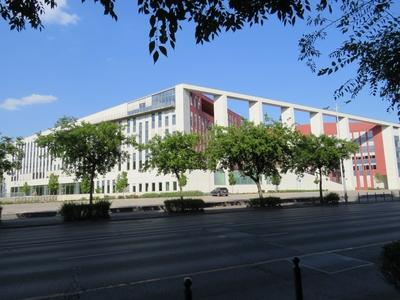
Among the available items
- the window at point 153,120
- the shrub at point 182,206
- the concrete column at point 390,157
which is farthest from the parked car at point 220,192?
the concrete column at point 390,157

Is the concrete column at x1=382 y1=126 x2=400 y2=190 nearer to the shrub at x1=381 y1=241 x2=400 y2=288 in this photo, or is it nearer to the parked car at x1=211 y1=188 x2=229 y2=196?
the parked car at x1=211 y1=188 x2=229 y2=196

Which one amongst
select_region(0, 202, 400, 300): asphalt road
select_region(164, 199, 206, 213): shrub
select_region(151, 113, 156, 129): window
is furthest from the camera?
select_region(151, 113, 156, 129): window

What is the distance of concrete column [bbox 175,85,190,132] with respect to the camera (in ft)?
259

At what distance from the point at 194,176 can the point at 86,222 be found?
5370 centimetres

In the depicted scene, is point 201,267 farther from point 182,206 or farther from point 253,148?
point 253,148

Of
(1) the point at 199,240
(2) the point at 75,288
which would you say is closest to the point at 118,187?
(1) the point at 199,240

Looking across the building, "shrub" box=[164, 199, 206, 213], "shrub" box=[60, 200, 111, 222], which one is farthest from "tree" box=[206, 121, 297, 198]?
the building

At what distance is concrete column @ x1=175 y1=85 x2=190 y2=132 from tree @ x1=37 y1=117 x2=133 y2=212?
165ft

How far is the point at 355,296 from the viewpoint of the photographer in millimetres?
6512

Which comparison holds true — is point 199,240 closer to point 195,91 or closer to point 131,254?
point 131,254

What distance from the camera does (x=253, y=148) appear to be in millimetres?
32688

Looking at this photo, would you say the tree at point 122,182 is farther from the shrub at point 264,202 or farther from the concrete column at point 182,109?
the shrub at point 264,202

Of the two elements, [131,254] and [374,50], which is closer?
[374,50]

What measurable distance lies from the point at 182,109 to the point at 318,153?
147 feet
